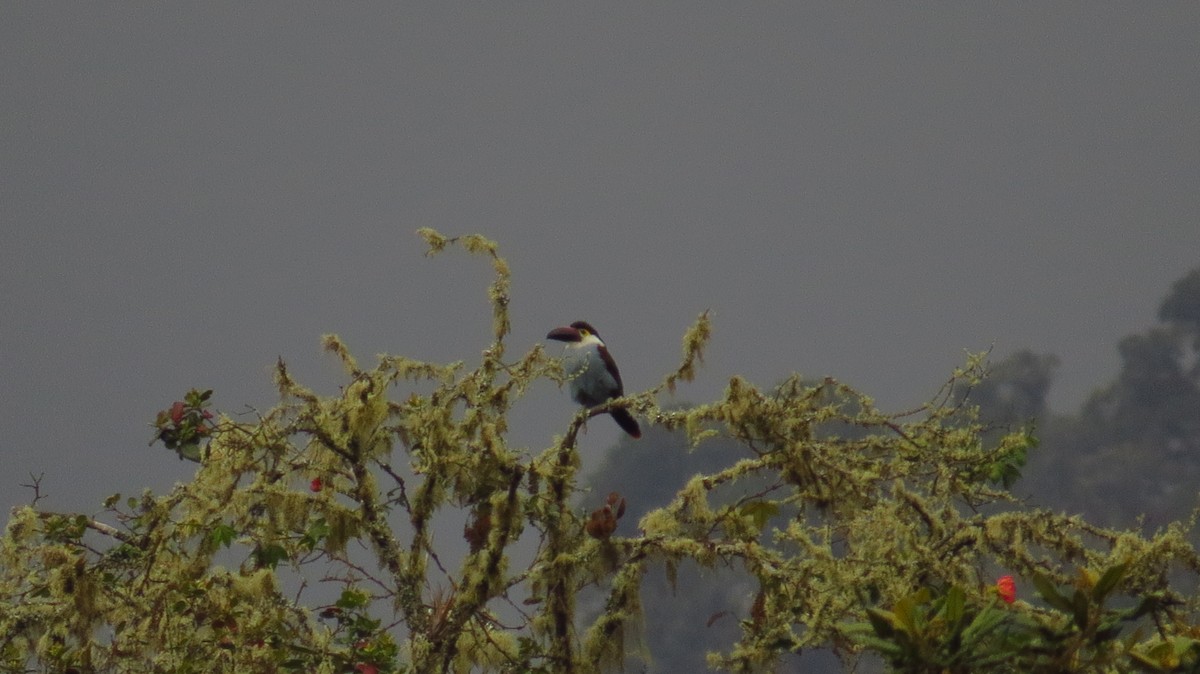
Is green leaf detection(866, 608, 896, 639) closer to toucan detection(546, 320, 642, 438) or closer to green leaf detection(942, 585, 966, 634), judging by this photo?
green leaf detection(942, 585, 966, 634)

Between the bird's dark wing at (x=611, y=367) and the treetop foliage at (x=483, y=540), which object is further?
the bird's dark wing at (x=611, y=367)

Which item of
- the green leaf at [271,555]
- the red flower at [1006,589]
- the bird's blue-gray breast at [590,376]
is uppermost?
the bird's blue-gray breast at [590,376]

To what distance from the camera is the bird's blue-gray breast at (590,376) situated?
8.66 meters

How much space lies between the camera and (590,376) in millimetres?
8758

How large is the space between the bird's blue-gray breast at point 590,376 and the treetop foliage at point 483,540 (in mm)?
2927

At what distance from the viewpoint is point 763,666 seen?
5250mm

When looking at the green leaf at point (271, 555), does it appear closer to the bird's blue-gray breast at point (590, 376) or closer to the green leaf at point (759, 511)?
the green leaf at point (759, 511)

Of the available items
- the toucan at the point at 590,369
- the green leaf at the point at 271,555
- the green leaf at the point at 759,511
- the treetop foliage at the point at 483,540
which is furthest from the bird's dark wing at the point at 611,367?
the green leaf at the point at 271,555

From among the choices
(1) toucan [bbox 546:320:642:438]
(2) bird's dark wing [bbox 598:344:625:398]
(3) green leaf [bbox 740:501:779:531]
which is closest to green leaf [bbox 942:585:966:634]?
(3) green leaf [bbox 740:501:779:531]

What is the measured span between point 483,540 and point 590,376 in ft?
11.5

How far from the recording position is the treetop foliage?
5090mm

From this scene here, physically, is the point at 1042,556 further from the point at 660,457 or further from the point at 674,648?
the point at 660,457

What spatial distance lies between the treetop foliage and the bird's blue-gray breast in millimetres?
2927

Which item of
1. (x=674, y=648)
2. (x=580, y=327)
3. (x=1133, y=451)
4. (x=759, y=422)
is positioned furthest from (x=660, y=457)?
(x=759, y=422)
